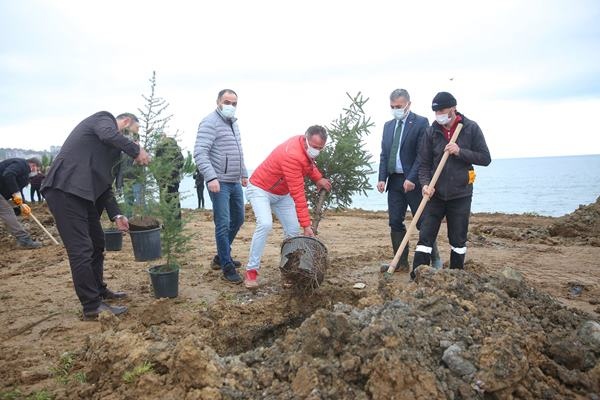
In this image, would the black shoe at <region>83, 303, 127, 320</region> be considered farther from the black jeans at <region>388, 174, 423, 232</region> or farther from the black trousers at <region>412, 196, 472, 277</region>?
the black jeans at <region>388, 174, 423, 232</region>

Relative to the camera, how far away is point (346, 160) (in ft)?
20.8

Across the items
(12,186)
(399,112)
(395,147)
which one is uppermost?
(399,112)

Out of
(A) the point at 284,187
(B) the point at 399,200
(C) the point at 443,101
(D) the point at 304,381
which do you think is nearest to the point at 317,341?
(D) the point at 304,381

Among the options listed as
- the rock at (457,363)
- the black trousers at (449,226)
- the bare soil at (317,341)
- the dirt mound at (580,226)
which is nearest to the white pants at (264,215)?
the bare soil at (317,341)

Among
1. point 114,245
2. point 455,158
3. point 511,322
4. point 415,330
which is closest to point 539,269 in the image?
point 455,158

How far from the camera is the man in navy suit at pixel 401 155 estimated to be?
5547mm

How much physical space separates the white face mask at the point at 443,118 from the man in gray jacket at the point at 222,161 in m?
2.43

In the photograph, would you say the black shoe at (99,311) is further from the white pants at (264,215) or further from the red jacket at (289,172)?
the red jacket at (289,172)

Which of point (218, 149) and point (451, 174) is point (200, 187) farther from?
point (451, 174)

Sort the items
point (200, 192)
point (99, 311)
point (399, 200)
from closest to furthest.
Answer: point (99, 311), point (399, 200), point (200, 192)

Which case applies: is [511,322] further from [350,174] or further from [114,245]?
[114,245]

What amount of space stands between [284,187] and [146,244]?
1883mm

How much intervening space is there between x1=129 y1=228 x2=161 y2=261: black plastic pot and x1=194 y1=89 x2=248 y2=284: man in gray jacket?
768 millimetres

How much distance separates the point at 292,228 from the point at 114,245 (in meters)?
3.93
